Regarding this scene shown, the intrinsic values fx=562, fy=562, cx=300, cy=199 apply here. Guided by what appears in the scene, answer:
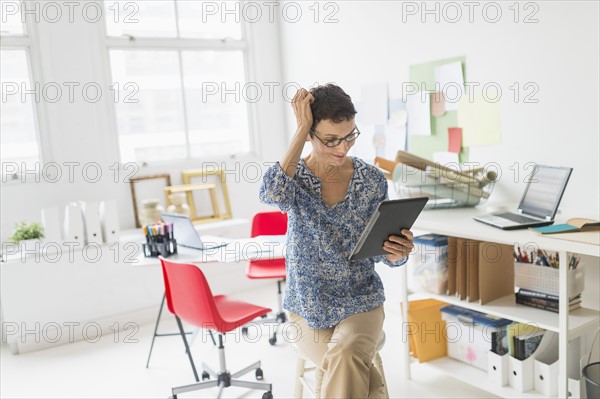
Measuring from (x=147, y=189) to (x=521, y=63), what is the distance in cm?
287

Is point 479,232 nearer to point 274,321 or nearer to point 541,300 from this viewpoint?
point 541,300

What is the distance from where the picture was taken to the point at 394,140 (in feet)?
12.1

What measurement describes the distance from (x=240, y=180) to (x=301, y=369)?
101 inches

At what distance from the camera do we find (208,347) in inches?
145

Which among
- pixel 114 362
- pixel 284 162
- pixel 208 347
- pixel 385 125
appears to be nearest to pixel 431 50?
pixel 385 125

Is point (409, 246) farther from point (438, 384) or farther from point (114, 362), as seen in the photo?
point (114, 362)

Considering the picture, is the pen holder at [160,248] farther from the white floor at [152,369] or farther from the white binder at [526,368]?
the white binder at [526,368]

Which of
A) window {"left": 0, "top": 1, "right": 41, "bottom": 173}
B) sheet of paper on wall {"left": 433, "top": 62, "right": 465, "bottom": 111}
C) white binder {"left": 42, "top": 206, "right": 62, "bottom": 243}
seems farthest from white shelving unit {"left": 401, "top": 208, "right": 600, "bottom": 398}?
window {"left": 0, "top": 1, "right": 41, "bottom": 173}

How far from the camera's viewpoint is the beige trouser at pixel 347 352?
1.89 meters

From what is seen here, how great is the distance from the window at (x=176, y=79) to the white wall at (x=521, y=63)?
4.30ft

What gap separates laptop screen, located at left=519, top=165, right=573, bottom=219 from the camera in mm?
2338

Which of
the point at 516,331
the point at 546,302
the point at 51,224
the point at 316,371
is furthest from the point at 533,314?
the point at 51,224

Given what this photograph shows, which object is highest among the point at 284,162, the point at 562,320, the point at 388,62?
the point at 388,62

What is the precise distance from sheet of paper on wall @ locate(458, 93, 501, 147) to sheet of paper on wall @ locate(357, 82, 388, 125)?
0.67m
